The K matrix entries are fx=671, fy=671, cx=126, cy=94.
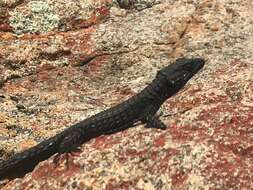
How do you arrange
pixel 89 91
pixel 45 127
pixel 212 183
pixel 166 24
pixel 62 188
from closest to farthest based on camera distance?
1. pixel 212 183
2. pixel 62 188
3. pixel 45 127
4. pixel 89 91
5. pixel 166 24

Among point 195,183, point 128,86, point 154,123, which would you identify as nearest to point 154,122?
point 154,123

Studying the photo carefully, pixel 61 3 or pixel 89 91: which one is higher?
pixel 61 3

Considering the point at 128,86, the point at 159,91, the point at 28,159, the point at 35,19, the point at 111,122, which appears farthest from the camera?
the point at 35,19

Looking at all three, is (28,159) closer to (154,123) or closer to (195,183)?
(154,123)

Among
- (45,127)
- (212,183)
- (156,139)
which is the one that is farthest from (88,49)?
(212,183)

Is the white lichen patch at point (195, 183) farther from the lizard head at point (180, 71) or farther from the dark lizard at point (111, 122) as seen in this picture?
the lizard head at point (180, 71)

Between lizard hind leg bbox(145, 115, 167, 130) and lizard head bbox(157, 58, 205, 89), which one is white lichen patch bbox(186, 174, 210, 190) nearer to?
lizard hind leg bbox(145, 115, 167, 130)

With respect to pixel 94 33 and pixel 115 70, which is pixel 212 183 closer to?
pixel 115 70
